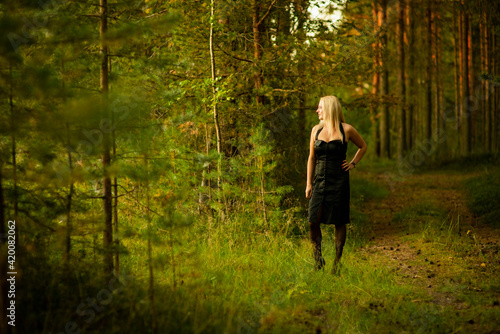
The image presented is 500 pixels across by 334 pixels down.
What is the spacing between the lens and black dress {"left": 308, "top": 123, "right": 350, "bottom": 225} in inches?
228

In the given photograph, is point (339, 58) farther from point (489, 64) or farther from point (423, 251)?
point (489, 64)

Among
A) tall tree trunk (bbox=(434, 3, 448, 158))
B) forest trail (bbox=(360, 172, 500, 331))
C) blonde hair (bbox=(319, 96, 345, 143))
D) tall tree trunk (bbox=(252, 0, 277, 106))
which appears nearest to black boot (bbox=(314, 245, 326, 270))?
forest trail (bbox=(360, 172, 500, 331))

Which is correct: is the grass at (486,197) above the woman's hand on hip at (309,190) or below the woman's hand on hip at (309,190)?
below

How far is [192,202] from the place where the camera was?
7.03 m

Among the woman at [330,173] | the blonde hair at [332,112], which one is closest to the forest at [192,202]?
the woman at [330,173]

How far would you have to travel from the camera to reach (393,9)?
798 inches

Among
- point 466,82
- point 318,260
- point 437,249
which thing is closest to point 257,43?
point 318,260

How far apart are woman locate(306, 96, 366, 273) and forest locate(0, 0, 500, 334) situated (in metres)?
0.63

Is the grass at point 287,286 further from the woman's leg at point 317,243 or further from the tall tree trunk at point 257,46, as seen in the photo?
the tall tree trunk at point 257,46

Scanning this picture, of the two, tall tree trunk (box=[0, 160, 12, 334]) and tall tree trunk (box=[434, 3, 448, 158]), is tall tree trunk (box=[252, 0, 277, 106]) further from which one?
tall tree trunk (box=[434, 3, 448, 158])

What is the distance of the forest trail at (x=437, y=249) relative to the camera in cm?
→ 546

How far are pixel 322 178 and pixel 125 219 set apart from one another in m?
3.66

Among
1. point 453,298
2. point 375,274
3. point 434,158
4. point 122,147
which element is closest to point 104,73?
point 122,147

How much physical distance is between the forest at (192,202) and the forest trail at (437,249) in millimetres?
45
